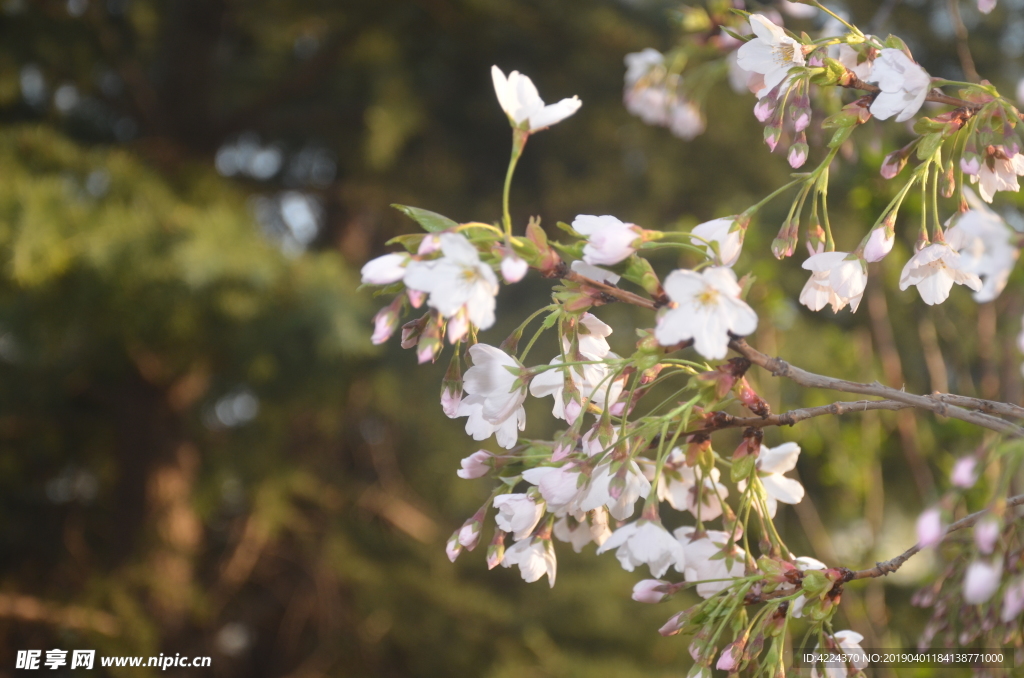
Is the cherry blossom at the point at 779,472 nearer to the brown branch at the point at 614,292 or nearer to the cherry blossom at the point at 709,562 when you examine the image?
the cherry blossom at the point at 709,562

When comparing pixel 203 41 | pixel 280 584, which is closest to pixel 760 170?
pixel 203 41

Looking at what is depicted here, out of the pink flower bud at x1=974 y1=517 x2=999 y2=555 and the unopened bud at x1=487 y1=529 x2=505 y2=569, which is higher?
the pink flower bud at x1=974 y1=517 x2=999 y2=555

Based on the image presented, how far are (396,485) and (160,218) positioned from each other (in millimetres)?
1254

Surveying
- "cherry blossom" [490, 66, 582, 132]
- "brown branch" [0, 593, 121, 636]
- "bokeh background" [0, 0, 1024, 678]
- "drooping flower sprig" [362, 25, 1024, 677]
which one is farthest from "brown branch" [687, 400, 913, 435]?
"brown branch" [0, 593, 121, 636]

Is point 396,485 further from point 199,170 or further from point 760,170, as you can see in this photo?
point 760,170

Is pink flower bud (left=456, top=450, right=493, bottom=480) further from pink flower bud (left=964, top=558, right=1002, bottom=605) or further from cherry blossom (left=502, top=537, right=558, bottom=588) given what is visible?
pink flower bud (left=964, top=558, right=1002, bottom=605)

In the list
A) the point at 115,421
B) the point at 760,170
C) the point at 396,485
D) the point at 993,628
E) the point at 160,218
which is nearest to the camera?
the point at 993,628

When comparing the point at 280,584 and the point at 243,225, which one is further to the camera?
the point at 280,584

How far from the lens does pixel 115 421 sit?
212 cm

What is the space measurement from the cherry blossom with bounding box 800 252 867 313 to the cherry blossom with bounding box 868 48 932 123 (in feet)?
0.29

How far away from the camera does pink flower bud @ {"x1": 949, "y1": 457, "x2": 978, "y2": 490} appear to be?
246mm

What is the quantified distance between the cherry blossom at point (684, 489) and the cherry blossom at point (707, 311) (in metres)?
0.14

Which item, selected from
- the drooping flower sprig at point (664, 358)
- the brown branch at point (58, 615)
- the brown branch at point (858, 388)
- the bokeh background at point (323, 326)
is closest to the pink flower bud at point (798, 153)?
the drooping flower sprig at point (664, 358)

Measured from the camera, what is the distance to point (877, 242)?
17.3 inches
